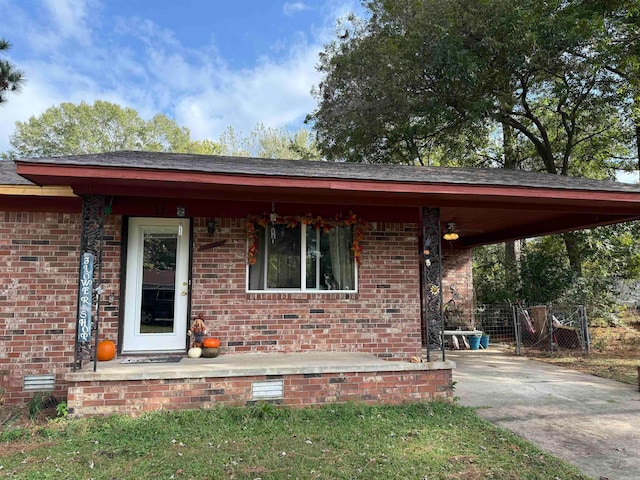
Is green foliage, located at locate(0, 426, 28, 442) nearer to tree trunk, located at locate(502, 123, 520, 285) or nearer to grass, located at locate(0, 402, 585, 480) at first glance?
grass, located at locate(0, 402, 585, 480)

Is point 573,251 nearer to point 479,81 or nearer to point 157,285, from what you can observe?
point 479,81

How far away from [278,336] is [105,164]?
2968 millimetres

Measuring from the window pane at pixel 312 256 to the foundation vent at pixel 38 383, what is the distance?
132 inches

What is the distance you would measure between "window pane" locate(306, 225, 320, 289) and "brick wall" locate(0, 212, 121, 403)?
2.57 meters

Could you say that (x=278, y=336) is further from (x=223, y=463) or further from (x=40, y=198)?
(x=40, y=198)

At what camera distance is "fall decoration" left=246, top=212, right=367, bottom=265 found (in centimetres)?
572

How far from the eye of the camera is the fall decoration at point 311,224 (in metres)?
5.72

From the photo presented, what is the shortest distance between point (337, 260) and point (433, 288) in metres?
1.46

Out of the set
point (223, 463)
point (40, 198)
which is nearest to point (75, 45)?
point (40, 198)

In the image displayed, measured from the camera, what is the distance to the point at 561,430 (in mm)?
4301

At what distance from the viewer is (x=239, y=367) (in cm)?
460

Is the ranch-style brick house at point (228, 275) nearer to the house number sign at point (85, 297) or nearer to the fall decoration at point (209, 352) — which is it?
the house number sign at point (85, 297)

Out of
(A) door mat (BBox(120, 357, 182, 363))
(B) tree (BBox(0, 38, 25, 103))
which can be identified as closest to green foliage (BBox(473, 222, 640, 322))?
(A) door mat (BBox(120, 357, 182, 363))

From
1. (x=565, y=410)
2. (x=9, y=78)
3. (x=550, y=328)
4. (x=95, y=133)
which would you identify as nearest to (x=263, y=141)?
(x=95, y=133)
